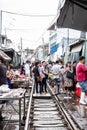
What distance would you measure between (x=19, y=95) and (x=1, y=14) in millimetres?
31293

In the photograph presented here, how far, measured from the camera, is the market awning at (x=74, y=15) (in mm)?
6811

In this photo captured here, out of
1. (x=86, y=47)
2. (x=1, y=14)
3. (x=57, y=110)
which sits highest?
(x=1, y=14)

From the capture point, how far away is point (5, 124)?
11289mm

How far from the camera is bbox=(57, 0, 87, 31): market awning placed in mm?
6811

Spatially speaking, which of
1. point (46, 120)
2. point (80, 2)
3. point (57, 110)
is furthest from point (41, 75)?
point (80, 2)

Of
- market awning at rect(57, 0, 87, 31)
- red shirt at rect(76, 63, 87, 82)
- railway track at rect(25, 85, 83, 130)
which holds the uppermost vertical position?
market awning at rect(57, 0, 87, 31)

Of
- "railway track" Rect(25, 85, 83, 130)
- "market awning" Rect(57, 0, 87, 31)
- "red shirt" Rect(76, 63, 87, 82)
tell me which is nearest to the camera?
"market awning" Rect(57, 0, 87, 31)

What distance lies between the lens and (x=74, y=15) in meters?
8.04

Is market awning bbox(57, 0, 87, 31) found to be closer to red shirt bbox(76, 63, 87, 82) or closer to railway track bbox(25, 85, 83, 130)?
railway track bbox(25, 85, 83, 130)

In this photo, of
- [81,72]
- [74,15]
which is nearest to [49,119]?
[81,72]

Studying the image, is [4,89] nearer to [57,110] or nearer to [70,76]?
[57,110]

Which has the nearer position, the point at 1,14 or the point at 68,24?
the point at 68,24

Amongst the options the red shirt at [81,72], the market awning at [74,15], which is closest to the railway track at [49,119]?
the red shirt at [81,72]

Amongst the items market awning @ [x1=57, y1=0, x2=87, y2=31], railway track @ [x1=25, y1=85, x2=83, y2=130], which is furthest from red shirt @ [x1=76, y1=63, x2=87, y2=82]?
market awning @ [x1=57, y1=0, x2=87, y2=31]
